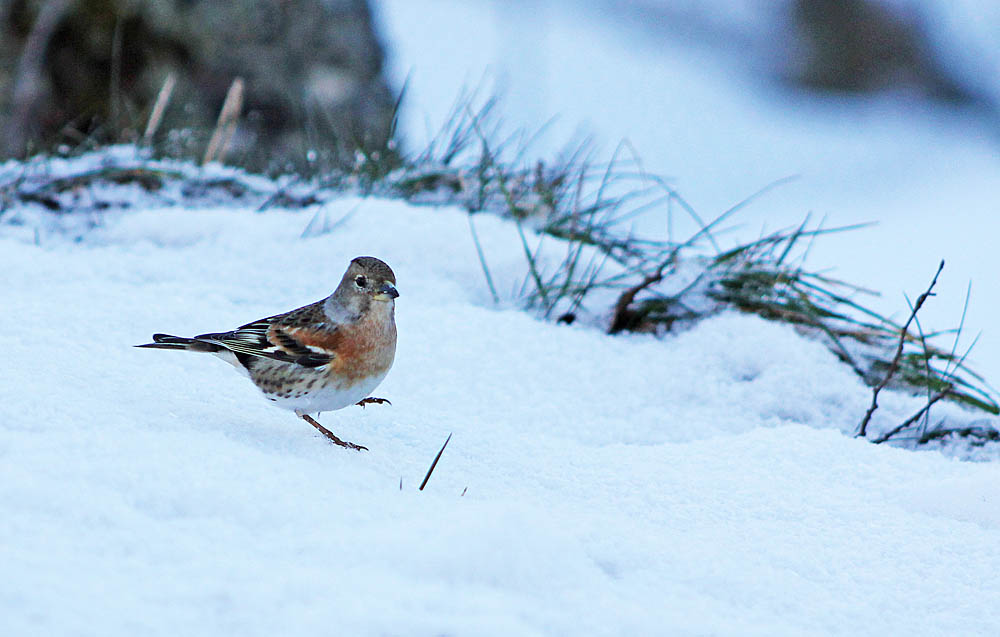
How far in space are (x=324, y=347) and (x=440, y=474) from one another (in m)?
0.47

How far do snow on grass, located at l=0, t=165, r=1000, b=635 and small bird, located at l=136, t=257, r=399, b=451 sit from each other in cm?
11

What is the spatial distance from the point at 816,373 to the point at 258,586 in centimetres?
236

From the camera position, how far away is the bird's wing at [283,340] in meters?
2.50

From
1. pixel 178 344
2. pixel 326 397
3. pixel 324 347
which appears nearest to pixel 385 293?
pixel 324 347

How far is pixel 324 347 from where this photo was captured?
8.29 feet

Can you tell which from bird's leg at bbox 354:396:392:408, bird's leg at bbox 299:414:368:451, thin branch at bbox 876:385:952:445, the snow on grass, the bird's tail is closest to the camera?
the snow on grass

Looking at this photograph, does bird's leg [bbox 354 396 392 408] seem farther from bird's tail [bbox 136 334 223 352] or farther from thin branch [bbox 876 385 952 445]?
thin branch [bbox 876 385 952 445]

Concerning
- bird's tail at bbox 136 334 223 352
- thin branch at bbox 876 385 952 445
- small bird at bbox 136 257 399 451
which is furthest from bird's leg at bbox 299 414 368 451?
thin branch at bbox 876 385 952 445

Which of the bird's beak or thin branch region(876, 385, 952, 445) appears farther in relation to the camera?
thin branch region(876, 385, 952, 445)

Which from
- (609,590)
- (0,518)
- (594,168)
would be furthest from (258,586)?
(594,168)

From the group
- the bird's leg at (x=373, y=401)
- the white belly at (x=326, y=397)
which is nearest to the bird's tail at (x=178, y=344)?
the white belly at (x=326, y=397)

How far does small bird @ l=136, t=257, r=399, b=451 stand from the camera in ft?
8.07

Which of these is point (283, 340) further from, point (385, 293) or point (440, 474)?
point (440, 474)

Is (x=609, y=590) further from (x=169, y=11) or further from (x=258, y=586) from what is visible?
(x=169, y=11)
